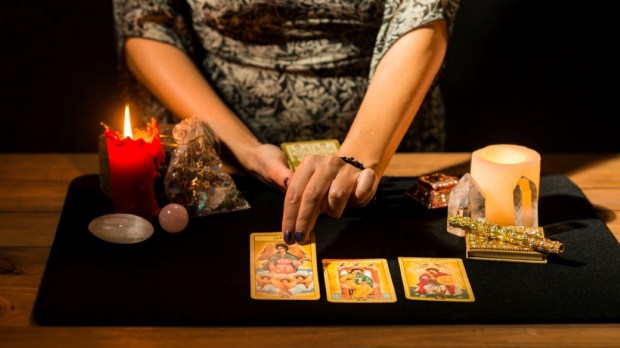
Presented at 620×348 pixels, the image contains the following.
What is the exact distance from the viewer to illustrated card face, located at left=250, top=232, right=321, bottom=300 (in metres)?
1.08

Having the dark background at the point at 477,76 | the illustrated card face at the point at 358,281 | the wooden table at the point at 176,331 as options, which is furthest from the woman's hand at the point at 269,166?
the dark background at the point at 477,76

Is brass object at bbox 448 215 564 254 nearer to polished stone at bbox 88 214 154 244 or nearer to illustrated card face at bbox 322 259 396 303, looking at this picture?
illustrated card face at bbox 322 259 396 303

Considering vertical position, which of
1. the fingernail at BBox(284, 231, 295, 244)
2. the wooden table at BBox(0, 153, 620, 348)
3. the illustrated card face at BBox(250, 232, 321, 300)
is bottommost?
the wooden table at BBox(0, 153, 620, 348)

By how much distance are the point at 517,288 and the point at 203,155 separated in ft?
1.91

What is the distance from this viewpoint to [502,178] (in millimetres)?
1242

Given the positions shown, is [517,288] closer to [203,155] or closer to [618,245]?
[618,245]

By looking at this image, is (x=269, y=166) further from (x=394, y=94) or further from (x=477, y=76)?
(x=477, y=76)

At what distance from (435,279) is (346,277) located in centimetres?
13

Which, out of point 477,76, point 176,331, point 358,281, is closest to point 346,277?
point 358,281

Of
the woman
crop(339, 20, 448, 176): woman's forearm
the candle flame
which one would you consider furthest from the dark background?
the candle flame

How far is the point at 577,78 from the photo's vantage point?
2.43 m

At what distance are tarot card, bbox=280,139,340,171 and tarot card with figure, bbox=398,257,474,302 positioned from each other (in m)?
0.33

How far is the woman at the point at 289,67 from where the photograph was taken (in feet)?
4.96

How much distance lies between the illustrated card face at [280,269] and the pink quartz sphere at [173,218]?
122 mm
